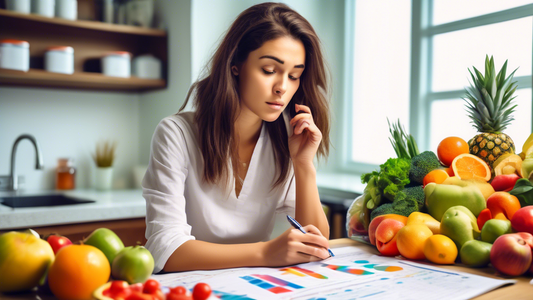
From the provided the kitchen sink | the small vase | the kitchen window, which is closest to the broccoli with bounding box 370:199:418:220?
the kitchen window

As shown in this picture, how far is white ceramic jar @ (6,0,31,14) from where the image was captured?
2453 millimetres

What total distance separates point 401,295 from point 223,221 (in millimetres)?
705

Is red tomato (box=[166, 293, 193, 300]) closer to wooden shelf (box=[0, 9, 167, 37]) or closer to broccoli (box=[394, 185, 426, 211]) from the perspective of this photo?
broccoli (box=[394, 185, 426, 211])

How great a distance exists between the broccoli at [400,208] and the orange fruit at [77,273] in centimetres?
75

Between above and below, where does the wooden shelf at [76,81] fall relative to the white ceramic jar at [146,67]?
below

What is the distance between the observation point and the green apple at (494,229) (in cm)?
98

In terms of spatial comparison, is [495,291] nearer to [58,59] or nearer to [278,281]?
[278,281]

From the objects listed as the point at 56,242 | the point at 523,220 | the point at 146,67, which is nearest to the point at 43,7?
the point at 146,67

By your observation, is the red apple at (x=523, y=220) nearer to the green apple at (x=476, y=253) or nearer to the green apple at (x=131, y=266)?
the green apple at (x=476, y=253)

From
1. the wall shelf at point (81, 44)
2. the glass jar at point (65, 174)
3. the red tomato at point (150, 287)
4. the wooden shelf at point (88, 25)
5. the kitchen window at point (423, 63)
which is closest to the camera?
the red tomato at point (150, 287)

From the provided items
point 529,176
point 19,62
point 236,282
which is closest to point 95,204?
point 19,62

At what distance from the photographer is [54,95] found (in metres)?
2.89

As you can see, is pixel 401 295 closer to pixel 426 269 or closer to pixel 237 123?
pixel 426 269

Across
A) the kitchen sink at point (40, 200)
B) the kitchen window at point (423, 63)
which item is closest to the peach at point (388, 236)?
the kitchen window at point (423, 63)
